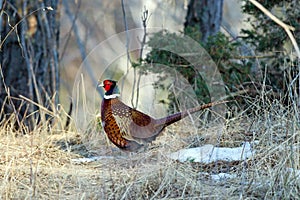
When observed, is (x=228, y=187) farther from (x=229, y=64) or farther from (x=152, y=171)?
(x=229, y=64)

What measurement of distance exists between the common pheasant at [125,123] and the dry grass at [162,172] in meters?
0.10

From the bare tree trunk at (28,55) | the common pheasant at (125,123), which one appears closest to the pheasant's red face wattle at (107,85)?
the common pheasant at (125,123)

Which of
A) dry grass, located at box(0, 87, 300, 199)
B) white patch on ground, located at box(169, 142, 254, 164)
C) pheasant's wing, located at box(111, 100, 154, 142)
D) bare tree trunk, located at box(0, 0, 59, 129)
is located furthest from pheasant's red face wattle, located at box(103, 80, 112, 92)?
bare tree trunk, located at box(0, 0, 59, 129)

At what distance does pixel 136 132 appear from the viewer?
3.59 meters

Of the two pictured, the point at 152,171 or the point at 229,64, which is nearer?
the point at 152,171

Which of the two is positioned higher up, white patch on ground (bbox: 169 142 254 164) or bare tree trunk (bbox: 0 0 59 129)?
bare tree trunk (bbox: 0 0 59 129)

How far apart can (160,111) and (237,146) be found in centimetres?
149

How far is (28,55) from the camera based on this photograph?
235 inches

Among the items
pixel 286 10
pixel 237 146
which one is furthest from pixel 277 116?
pixel 286 10

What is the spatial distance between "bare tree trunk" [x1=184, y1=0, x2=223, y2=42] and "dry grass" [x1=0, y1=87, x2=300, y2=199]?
2255mm

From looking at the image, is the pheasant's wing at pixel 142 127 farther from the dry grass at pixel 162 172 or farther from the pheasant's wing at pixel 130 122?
the dry grass at pixel 162 172

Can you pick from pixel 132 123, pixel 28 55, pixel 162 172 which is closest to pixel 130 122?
pixel 132 123

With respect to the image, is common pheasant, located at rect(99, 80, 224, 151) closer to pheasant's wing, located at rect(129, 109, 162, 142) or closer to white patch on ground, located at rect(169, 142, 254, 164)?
pheasant's wing, located at rect(129, 109, 162, 142)

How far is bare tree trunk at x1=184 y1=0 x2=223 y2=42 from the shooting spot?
604 centimetres
